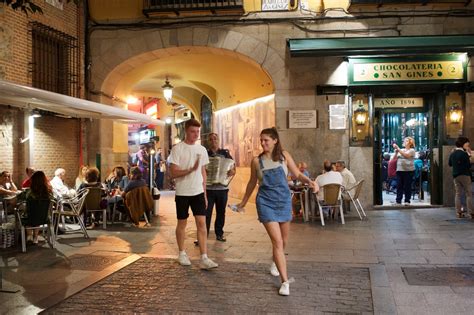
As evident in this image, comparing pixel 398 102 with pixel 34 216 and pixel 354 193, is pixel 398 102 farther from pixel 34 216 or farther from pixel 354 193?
pixel 34 216

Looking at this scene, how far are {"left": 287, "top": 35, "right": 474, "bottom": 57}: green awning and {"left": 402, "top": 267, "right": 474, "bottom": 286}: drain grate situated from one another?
5.85m

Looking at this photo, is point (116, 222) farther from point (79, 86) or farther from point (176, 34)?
point (176, 34)

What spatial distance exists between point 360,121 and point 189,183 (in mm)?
6367

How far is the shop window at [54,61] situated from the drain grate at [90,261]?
497 cm

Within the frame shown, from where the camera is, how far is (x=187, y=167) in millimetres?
5734

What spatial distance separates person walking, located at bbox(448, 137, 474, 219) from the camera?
358 inches

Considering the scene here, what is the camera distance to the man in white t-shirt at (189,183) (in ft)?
18.7

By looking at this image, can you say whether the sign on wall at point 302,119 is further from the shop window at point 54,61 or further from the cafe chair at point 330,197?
the shop window at point 54,61

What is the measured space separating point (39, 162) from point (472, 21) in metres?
9.96

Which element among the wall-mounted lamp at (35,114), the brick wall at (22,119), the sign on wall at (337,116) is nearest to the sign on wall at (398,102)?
the sign on wall at (337,116)

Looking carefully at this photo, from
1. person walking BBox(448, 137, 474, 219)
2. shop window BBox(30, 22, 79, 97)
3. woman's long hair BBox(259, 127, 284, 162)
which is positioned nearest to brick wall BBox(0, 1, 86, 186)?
shop window BBox(30, 22, 79, 97)

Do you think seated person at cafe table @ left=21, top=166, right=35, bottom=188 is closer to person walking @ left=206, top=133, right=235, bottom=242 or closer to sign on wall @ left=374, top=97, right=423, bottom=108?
person walking @ left=206, top=133, right=235, bottom=242

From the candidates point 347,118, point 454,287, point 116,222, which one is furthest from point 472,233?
point 116,222

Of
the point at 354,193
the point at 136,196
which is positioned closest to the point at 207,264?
the point at 136,196
